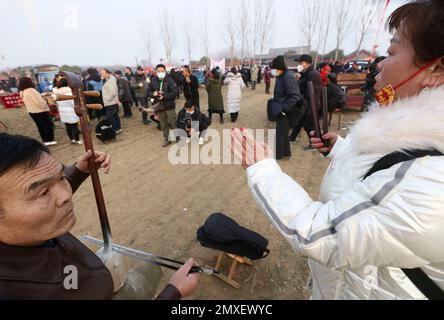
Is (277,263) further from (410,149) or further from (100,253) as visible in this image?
(410,149)

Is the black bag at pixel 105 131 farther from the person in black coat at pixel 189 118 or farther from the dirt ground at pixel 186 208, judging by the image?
the person in black coat at pixel 189 118

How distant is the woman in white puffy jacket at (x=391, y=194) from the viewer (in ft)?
2.35

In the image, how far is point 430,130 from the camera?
2.61 ft

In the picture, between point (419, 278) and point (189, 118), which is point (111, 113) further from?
point (419, 278)

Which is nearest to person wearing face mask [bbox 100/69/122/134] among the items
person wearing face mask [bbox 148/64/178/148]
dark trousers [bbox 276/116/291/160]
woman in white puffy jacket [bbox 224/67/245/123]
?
person wearing face mask [bbox 148/64/178/148]

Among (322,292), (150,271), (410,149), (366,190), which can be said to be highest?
(410,149)

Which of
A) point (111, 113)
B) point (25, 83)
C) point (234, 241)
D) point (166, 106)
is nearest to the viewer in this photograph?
point (234, 241)

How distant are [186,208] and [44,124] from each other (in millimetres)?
5505

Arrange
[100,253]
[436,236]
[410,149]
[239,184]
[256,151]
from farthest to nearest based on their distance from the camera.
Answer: [239,184], [100,253], [256,151], [410,149], [436,236]

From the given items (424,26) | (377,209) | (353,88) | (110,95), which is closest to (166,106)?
(110,95)

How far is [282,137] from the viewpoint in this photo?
5.29 metres

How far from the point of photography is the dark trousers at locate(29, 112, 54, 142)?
6.44m
